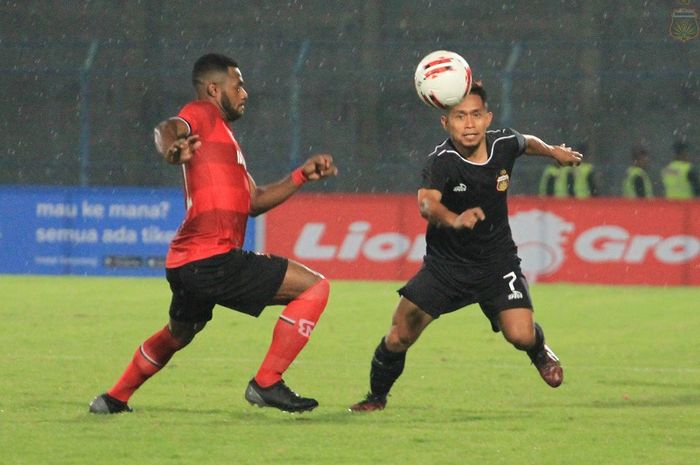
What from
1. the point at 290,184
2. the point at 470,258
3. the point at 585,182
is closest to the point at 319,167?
the point at 290,184

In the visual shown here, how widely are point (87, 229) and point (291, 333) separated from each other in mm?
13327

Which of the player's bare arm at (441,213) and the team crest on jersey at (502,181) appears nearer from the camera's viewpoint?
the player's bare arm at (441,213)

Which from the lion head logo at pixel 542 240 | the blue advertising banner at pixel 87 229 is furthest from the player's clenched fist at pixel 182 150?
the blue advertising banner at pixel 87 229

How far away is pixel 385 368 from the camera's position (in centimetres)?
862

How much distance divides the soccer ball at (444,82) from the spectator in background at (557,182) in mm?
15252

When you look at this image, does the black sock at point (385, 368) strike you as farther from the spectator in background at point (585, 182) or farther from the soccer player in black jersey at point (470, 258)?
the spectator in background at point (585, 182)

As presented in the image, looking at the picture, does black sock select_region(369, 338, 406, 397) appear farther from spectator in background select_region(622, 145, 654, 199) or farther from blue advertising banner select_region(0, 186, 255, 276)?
spectator in background select_region(622, 145, 654, 199)

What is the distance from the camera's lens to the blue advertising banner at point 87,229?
21.1 meters

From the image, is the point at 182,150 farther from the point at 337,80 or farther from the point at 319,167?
the point at 337,80

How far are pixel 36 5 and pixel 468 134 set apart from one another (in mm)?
27512

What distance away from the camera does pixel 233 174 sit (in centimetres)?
820

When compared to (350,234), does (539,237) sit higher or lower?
higher

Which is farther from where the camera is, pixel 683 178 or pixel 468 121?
pixel 683 178

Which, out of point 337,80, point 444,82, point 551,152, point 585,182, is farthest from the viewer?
point 337,80
